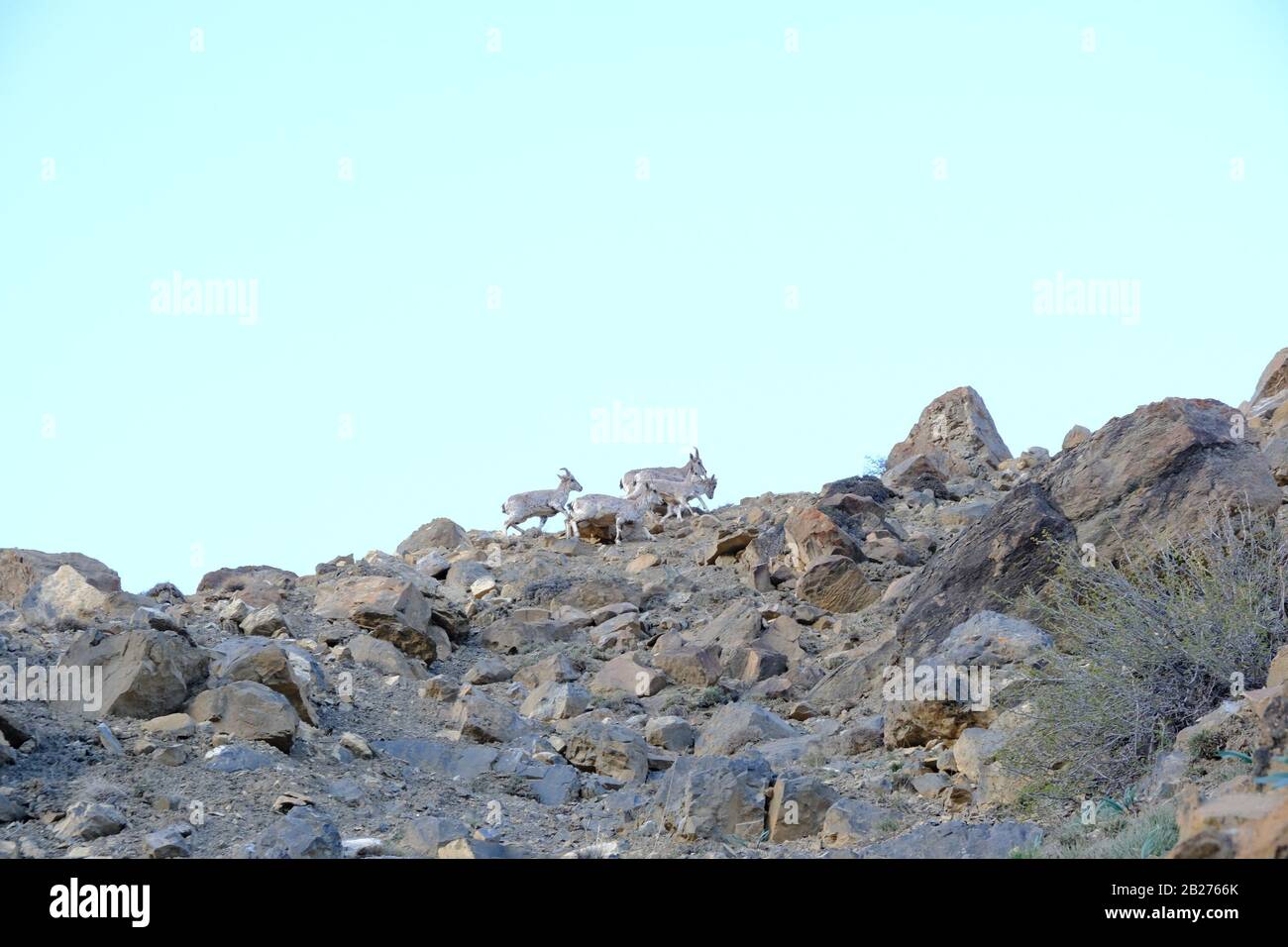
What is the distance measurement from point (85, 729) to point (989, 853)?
23.4 ft

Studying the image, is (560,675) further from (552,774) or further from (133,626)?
(133,626)

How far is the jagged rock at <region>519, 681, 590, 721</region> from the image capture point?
1441 cm

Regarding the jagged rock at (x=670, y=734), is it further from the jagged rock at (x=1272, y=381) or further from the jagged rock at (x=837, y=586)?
the jagged rock at (x=1272, y=381)

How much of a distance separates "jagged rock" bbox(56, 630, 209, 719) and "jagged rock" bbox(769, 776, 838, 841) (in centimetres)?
516

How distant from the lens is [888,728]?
1288 centimetres

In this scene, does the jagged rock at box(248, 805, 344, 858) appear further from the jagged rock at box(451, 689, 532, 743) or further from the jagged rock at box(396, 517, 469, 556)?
the jagged rock at box(396, 517, 469, 556)

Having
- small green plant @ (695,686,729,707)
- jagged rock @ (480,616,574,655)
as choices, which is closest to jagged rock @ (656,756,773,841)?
small green plant @ (695,686,729,707)

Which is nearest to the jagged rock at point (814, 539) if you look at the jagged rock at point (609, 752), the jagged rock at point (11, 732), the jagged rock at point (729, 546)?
the jagged rock at point (729, 546)

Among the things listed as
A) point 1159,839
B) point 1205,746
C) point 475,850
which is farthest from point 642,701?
point 1159,839

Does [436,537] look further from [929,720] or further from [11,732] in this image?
[11,732]

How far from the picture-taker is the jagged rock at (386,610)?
16.3m
